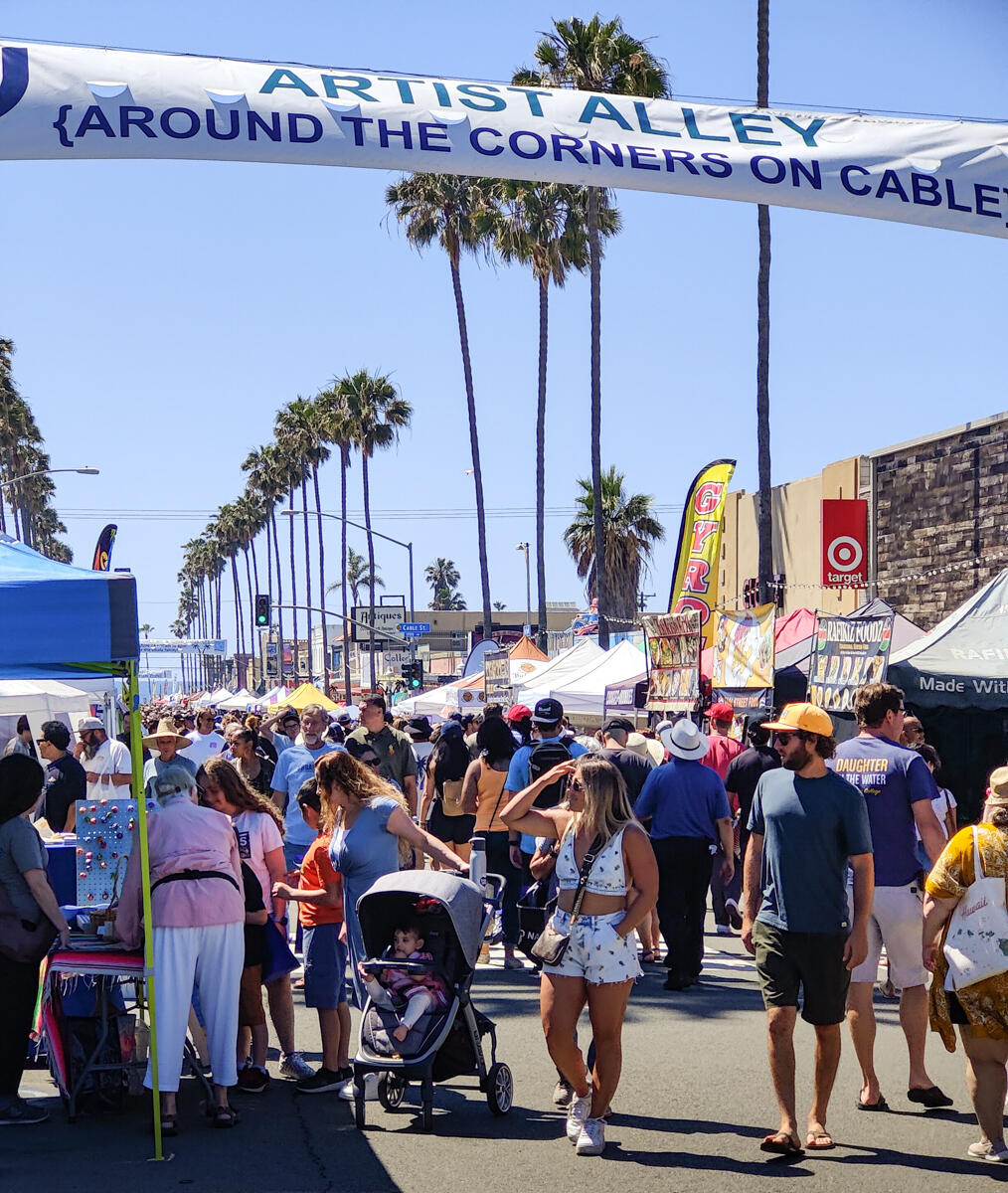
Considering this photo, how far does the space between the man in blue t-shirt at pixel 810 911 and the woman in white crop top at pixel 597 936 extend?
1.89ft

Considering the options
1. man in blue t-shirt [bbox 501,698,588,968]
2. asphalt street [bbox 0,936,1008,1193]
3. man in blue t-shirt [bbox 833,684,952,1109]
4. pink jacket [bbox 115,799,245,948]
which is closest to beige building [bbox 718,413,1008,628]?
man in blue t-shirt [bbox 501,698,588,968]

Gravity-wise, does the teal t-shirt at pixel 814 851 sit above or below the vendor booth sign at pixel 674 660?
below

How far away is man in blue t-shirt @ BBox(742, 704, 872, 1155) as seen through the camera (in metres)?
6.18

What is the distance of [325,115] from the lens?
380 inches

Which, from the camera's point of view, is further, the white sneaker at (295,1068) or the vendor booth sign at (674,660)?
the vendor booth sign at (674,660)

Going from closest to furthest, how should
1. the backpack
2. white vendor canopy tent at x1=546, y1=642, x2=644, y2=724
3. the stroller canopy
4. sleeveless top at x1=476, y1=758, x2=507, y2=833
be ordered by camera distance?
the stroller canopy
the backpack
sleeveless top at x1=476, y1=758, x2=507, y2=833
white vendor canopy tent at x1=546, y1=642, x2=644, y2=724

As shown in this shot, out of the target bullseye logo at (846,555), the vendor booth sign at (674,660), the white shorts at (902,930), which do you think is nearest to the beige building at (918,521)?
the target bullseye logo at (846,555)

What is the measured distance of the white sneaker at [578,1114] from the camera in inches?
254

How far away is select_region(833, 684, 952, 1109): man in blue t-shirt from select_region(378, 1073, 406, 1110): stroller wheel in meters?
2.19

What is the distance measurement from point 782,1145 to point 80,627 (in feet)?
12.4

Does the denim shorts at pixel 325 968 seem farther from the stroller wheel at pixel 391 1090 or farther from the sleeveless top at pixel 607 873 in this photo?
the sleeveless top at pixel 607 873

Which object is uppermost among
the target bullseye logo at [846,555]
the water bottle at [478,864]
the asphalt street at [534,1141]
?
the target bullseye logo at [846,555]

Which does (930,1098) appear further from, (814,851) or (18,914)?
(18,914)

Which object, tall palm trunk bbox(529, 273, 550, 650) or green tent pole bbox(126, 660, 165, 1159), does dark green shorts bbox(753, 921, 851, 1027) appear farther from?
tall palm trunk bbox(529, 273, 550, 650)
